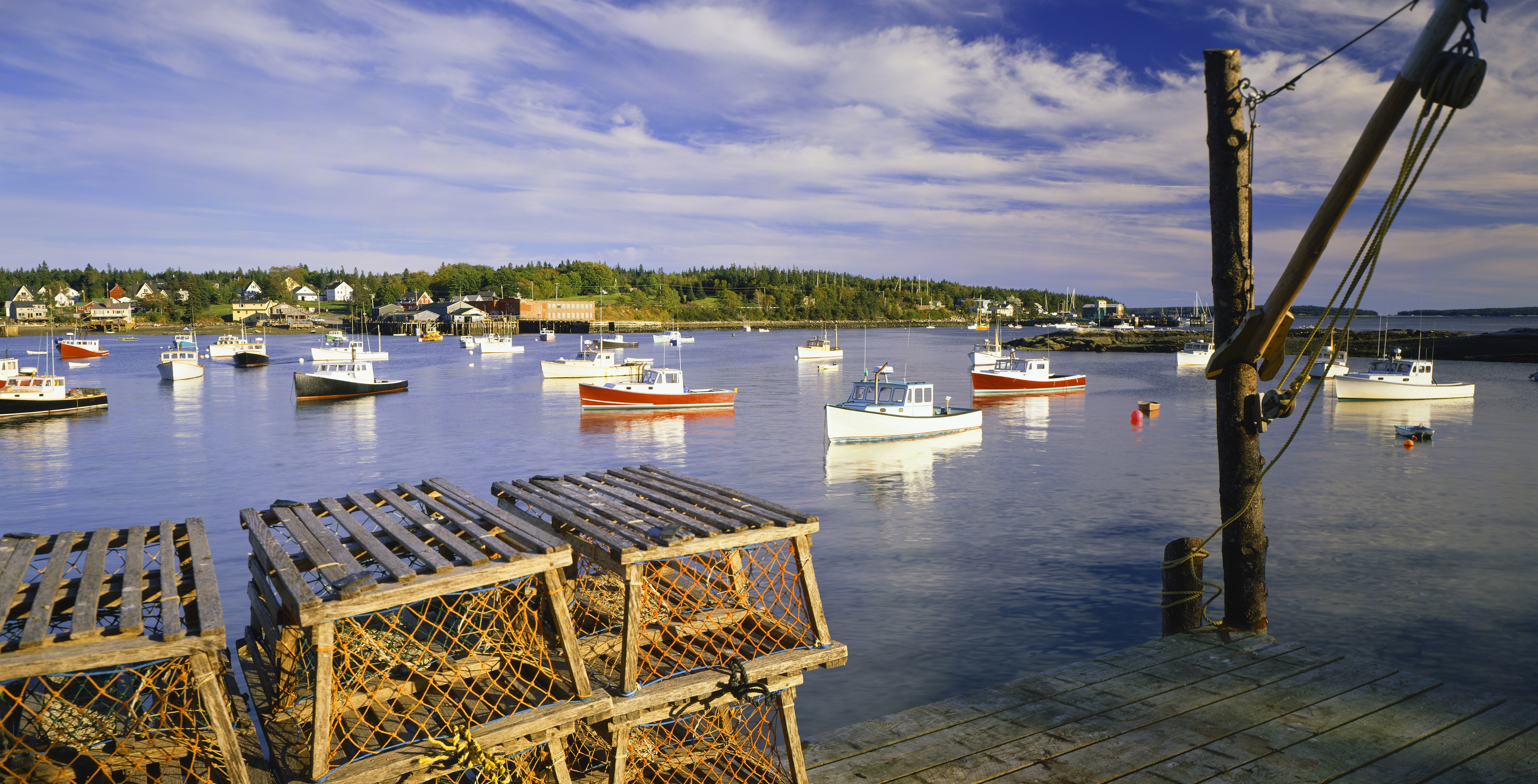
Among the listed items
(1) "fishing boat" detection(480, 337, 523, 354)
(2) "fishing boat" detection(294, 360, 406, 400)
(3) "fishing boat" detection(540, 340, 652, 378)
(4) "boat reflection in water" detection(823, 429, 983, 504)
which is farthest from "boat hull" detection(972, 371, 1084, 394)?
(1) "fishing boat" detection(480, 337, 523, 354)

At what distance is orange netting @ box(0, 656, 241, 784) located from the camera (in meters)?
4.45

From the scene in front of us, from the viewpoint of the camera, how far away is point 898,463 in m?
30.9

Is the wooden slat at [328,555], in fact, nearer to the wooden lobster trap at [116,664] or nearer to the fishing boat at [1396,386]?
the wooden lobster trap at [116,664]

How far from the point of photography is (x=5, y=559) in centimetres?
509

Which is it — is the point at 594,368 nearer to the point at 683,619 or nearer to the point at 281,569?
the point at 683,619

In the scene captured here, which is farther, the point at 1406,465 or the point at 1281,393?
the point at 1406,465

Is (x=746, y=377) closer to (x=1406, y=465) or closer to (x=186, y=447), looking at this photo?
(x=186, y=447)

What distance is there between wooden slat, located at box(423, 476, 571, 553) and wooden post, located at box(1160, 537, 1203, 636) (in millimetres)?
6556

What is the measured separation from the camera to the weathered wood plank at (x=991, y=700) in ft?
21.3

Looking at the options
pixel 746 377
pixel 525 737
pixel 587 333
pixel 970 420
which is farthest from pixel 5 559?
pixel 587 333

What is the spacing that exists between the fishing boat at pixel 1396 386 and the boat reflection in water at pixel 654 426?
1364 inches

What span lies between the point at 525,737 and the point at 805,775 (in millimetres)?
1924

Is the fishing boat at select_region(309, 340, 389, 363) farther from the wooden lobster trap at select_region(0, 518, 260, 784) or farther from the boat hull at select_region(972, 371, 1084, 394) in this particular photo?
the wooden lobster trap at select_region(0, 518, 260, 784)

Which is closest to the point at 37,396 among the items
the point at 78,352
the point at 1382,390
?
the point at 78,352
